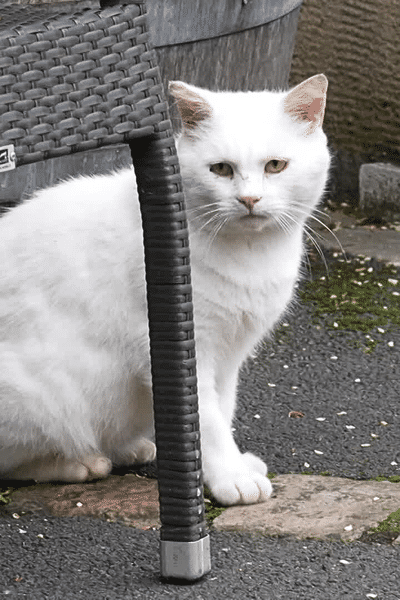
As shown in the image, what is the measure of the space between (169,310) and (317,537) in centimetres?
69

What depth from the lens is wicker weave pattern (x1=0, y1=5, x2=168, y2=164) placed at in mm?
1424

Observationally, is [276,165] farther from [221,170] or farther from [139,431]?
[139,431]

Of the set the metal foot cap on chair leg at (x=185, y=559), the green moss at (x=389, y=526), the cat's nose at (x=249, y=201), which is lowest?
the green moss at (x=389, y=526)

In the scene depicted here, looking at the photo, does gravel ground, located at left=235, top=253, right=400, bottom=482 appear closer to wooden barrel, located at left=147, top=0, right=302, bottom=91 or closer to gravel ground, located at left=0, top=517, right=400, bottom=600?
gravel ground, located at left=0, top=517, right=400, bottom=600

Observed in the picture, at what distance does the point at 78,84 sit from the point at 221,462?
1.08 m

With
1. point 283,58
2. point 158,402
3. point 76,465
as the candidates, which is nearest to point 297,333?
point 283,58

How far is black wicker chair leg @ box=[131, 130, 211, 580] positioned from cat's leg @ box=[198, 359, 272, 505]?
1.43 ft

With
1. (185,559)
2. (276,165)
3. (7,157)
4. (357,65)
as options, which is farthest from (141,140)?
(357,65)

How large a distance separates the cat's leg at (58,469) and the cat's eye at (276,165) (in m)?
0.86

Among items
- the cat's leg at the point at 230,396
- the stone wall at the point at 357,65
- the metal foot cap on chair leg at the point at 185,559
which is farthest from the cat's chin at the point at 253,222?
the stone wall at the point at 357,65

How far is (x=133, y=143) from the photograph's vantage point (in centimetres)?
163

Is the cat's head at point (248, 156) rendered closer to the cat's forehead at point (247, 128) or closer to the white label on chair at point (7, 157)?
the cat's forehead at point (247, 128)

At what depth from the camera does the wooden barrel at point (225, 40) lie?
9.68 ft

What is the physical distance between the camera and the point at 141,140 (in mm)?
1624
